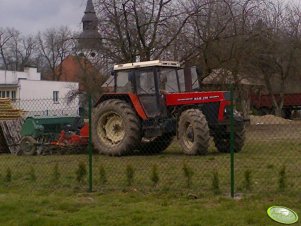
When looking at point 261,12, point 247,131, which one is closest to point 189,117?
point 247,131

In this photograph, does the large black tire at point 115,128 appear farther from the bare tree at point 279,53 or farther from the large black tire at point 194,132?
the bare tree at point 279,53

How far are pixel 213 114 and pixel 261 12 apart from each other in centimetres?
1309

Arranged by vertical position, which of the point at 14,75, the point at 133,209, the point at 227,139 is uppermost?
the point at 14,75

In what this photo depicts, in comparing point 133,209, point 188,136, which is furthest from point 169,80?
point 133,209

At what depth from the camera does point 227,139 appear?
16.2m

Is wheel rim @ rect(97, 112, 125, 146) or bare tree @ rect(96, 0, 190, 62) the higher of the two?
bare tree @ rect(96, 0, 190, 62)

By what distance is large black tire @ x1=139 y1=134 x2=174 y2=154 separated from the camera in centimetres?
1673

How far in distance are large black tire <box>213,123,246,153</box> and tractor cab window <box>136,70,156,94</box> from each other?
2.15 meters

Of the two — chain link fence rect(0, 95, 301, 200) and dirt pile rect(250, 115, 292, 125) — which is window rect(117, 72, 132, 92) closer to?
chain link fence rect(0, 95, 301, 200)

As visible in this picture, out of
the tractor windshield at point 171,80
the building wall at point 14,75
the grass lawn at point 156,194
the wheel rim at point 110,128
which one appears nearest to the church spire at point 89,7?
the wheel rim at point 110,128

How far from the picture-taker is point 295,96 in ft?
150

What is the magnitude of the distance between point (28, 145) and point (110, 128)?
102 inches

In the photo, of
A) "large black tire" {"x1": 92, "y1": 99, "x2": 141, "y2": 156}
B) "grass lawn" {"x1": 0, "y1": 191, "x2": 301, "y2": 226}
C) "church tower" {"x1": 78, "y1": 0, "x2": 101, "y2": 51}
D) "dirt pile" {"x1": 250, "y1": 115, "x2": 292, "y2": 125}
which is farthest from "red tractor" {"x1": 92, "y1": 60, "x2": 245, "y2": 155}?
"church tower" {"x1": 78, "y1": 0, "x2": 101, "y2": 51}

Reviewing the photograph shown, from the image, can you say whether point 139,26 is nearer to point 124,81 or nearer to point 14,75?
point 124,81
